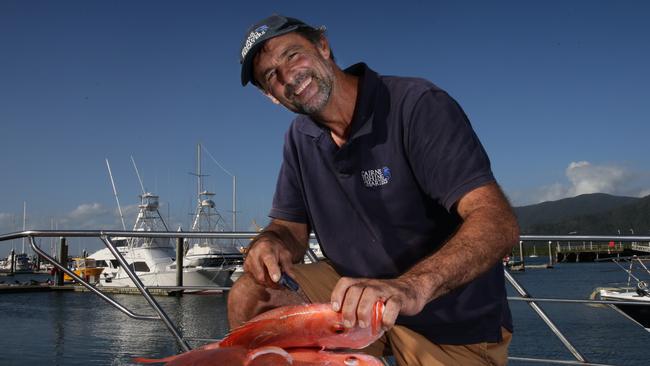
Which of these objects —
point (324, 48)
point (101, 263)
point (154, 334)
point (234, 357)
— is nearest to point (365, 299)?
point (234, 357)

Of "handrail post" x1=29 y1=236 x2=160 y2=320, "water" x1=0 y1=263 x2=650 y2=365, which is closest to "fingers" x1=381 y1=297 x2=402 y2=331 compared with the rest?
"handrail post" x1=29 y1=236 x2=160 y2=320

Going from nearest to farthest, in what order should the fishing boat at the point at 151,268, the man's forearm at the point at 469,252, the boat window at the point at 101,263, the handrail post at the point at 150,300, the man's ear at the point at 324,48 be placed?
the man's forearm at the point at 469,252 < the man's ear at the point at 324,48 < the handrail post at the point at 150,300 < the fishing boat at the point at 151,268 < the boat window at the point at 101,263

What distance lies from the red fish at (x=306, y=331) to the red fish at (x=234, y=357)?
47 millimetres

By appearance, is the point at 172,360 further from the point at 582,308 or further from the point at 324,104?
the point at 582,308

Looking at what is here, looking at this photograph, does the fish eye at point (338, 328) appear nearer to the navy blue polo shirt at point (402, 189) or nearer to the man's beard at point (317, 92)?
the navy blue polo shirt at point (402, 189)

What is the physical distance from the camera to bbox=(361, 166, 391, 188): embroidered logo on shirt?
1.88 meters

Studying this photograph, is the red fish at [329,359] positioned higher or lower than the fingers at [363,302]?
lower

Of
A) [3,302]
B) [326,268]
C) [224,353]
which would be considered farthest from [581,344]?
[3,302]

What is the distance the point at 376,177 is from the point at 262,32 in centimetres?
59

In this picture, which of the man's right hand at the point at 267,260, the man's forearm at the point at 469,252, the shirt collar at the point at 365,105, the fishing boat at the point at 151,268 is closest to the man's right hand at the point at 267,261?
the man's right hand at the point at 267,260

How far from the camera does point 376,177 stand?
6.26 ft

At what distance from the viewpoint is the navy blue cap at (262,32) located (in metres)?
1.95

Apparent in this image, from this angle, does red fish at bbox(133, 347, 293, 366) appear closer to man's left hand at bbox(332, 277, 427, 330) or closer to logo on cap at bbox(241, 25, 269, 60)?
man's left hand at bbox(332, 277, 427, 330)

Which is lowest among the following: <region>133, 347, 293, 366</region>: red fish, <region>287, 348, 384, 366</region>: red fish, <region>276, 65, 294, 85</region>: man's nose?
<region>287, 348, 384, 366</region>: red fish
